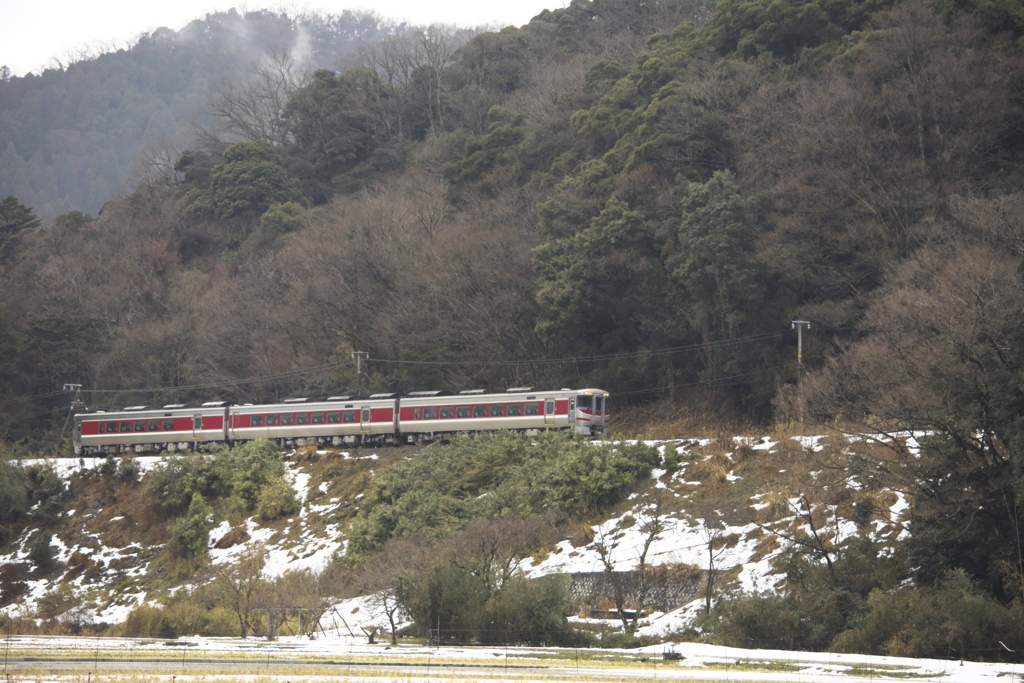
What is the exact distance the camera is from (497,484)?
1401 inches

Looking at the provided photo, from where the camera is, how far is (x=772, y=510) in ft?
92.8

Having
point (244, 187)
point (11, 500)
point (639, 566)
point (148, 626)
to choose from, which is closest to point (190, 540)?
point (11, 500)

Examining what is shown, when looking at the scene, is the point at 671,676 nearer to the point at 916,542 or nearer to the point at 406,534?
the point at 916,542

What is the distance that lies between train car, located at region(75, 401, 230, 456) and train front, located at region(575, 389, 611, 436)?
17464 mm

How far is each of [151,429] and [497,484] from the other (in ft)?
70.4

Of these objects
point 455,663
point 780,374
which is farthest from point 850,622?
point 780,374

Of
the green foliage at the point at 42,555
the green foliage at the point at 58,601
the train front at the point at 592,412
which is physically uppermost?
the train front at the point at 592,412

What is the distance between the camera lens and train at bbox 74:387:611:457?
130 ft

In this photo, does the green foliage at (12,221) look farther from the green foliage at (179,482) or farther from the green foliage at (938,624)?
the green foliage at (938,624)

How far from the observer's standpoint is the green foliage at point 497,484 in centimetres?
3228

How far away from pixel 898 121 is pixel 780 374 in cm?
1032

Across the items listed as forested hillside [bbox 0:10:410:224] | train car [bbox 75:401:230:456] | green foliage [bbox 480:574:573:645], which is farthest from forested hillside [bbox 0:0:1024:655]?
forested hillside [bbox 0:10:410:224]

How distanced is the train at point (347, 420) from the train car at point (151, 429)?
4cm

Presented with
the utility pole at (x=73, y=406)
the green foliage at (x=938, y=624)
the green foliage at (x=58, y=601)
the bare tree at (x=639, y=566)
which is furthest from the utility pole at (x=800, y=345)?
the utility pole at (x=73, y=406)
